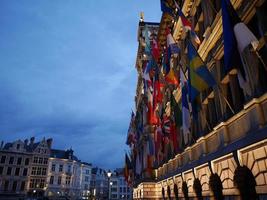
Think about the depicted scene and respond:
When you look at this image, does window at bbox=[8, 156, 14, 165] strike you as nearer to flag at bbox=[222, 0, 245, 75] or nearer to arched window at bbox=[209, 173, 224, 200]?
arched window at bbox=[209, 173, 224, 200]

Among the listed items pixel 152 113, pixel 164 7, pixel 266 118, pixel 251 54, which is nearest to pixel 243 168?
pixel 266 118

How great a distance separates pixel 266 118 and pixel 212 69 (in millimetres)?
6104

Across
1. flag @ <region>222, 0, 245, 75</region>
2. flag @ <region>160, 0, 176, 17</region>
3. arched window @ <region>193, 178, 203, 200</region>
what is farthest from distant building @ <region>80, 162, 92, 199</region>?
flag @ <region>222, 0, 245, 75</region>

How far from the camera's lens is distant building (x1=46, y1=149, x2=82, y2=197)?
90688mm

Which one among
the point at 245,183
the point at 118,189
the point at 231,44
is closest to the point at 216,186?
the point at 245,183

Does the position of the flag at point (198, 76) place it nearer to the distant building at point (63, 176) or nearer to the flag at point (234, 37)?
the flag at point (234, 37)

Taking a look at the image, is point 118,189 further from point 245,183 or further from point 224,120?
point 245,183

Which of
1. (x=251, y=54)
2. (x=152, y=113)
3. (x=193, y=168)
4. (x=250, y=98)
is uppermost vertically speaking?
(x=152, y=113)

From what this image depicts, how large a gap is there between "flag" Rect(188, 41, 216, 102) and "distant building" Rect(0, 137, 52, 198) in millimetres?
80192

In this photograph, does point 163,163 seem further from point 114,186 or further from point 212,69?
point 114,186

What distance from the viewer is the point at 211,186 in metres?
13.8

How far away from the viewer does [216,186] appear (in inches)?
537

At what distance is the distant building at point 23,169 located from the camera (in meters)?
78.1

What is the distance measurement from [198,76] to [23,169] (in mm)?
82125
